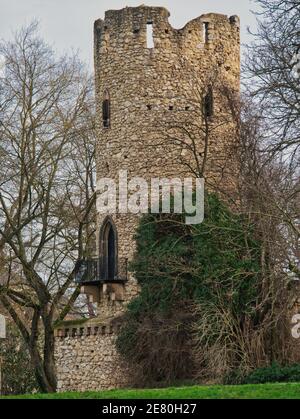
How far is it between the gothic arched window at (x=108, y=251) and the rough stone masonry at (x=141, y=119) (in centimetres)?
3

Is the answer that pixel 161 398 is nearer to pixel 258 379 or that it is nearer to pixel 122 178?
pixel 258 379

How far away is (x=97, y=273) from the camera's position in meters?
45.7

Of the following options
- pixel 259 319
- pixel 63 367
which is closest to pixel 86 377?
pixel 63 367

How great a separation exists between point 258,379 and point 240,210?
5.28 m

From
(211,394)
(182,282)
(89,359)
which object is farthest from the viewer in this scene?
(89,359)

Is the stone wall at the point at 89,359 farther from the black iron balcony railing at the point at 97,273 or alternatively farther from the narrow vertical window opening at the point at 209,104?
the narrow vertical window opening at the point at 209,104

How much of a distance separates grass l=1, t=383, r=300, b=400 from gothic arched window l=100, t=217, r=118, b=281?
1393cm

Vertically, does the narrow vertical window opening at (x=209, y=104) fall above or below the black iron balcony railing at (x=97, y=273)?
above

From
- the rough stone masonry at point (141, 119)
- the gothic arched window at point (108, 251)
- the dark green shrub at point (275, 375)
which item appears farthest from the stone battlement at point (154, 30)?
the dark green shrub at point (275, 375)

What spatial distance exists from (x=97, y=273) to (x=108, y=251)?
716 millimetres

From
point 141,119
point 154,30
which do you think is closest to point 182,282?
point 141,119

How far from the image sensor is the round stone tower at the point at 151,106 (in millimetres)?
45188

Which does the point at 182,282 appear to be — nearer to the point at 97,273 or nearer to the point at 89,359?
the point at 97,273

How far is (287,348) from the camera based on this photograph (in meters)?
39.4
